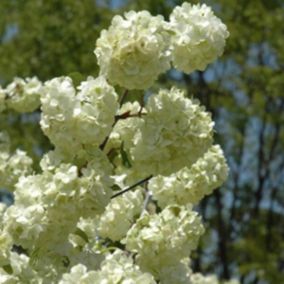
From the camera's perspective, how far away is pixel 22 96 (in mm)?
5422

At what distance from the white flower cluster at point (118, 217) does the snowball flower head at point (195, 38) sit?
1.08m

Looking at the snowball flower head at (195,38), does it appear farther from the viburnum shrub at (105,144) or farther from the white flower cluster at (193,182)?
the white flower cluster at (193,182)

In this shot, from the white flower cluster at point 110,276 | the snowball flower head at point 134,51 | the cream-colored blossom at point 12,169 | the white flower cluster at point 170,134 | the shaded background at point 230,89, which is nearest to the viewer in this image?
the white flower cluster at point 110,276

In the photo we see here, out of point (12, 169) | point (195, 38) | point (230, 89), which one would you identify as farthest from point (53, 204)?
point (230, 89)

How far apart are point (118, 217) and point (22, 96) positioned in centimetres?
164

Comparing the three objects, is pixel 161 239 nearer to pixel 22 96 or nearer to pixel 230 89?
pixel 22 96

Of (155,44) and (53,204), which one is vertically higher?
(155,44)

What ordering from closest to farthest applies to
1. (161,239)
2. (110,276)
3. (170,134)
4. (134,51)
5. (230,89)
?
1. (110,276)
2. (134,51)
3. (170,134)
4. (161,239)
5. (230,89)

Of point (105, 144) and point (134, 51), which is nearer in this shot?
point (134, 51)

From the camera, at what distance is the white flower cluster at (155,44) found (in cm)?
301

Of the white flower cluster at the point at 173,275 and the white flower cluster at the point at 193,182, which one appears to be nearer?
the white flower cluster at the point at 173,275

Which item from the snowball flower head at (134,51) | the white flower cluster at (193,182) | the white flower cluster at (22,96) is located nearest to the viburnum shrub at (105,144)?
the snowball flower head at (134,51)

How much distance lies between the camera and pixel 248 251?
1716 centimetres

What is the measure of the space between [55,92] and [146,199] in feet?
4.49
